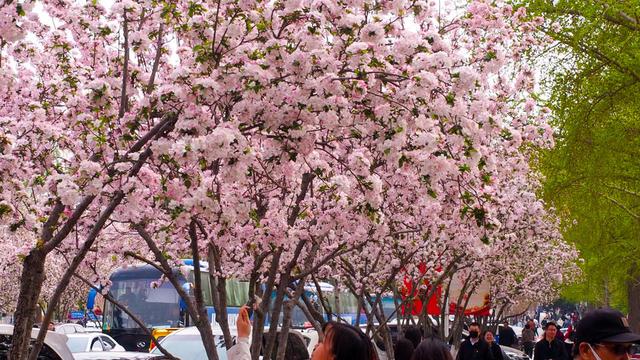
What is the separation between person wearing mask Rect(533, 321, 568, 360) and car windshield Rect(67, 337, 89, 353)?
10554 mm

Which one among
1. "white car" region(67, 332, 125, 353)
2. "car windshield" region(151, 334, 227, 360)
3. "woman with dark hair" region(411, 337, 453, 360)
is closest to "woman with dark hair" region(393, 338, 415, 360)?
"woman with dark hair" region(411, 337, 453, 360)

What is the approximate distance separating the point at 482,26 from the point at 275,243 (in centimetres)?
341

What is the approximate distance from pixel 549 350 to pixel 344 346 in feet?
33.4

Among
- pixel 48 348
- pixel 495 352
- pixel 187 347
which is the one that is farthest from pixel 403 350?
pixel 495 352

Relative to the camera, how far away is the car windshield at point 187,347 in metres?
12.8

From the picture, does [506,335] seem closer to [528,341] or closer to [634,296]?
[528,341]

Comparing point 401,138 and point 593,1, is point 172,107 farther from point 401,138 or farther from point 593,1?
point 593,1

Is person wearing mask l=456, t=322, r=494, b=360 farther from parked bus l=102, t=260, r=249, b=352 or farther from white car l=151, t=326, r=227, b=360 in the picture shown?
parked bus l=102, t=260, r=249, b=352

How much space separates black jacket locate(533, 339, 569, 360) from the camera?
13.7m

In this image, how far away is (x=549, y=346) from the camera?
13828 mm

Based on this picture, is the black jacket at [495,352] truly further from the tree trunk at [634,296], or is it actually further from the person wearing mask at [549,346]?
the tree trunk at [634,296]

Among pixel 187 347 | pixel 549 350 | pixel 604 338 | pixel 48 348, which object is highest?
pixel 187 347

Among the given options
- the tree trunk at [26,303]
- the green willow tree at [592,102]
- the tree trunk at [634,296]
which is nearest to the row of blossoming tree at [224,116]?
the tree trunk at [26,303]

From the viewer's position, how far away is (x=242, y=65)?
24.2 ft
